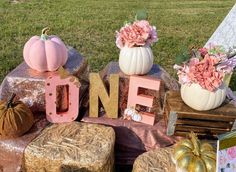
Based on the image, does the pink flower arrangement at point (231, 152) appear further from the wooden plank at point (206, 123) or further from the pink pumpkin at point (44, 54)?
the pink pumpkin at point (44, 54)

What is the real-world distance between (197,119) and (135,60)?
2.01 ft

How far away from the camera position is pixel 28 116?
260cm

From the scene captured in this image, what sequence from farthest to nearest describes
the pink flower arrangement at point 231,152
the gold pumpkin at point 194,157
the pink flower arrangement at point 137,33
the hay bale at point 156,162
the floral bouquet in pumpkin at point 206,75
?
the pink flower arrangement at point 137,33
the floral bouquet in pumpkin at point 206,75
the hay bale at point 156,162
the gold pumpkin at point 194,157
the pink flower arrangement at point 231,152

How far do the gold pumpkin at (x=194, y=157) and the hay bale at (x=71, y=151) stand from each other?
1.58 ft

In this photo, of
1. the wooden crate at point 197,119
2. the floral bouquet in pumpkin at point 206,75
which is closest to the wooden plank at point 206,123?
the wooden crate at point 197,119

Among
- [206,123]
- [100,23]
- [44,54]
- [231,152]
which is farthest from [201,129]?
[100,23]

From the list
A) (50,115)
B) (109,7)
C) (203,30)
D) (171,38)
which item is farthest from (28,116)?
(109,7)

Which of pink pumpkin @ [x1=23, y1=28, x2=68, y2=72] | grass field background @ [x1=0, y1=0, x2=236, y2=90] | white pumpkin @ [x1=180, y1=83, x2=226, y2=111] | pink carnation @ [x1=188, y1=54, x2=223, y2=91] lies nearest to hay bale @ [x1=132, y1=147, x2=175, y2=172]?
white pumpkin @ [x1=180, y1=83, x2=226, y2=111]

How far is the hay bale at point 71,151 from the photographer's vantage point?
235cm

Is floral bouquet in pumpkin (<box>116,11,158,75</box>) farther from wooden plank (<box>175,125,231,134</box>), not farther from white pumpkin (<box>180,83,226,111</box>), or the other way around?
wooden plank (<box>175,125,231,134</box>)

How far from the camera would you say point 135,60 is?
8.90ft

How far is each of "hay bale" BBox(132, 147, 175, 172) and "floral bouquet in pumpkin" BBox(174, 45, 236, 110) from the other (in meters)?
0.40

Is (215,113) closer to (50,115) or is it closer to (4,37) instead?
(50,115)

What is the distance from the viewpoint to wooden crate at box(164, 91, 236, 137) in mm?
2568
